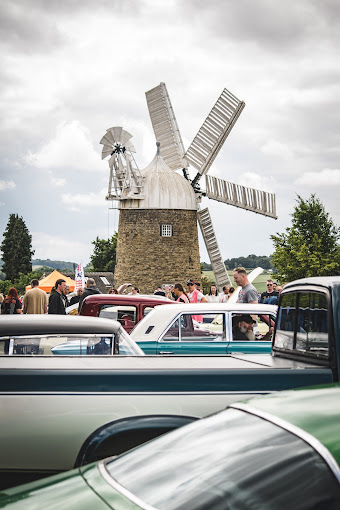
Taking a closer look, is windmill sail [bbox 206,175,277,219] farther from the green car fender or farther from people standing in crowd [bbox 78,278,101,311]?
the green car fender

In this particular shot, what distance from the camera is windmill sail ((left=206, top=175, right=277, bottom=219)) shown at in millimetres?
36656

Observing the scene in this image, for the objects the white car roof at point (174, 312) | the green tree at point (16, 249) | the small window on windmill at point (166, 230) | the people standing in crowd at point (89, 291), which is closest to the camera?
the white car roof at point (174, 312)

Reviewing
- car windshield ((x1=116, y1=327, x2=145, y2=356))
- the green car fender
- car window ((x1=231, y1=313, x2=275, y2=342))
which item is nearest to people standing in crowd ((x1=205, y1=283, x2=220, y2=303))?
car window ((x1=231, y1=313, x2=275, y2=342))

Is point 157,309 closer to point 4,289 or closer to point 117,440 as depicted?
point 117,440

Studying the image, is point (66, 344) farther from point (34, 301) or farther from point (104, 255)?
point (104, 255)

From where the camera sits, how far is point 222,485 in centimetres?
224

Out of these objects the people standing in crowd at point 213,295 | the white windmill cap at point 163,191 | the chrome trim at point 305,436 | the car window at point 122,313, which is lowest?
the chrome trim at point 305,436

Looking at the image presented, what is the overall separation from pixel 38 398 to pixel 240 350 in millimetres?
5572

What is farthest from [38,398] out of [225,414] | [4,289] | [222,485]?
[4,289]

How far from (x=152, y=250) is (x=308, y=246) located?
13542mm

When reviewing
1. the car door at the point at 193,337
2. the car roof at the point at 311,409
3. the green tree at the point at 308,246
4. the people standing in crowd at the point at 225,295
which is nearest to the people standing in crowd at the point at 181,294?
the people standing in crowd at the point at 225,295

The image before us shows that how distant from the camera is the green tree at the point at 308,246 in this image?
136 ft

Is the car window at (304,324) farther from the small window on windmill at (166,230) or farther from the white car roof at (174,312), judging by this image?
the small window on windmill at (166,230)

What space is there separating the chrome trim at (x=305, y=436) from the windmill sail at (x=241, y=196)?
3416cm
